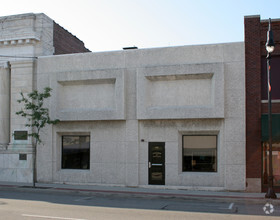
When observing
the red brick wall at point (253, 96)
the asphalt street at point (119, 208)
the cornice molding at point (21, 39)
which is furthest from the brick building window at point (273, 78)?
the cornice molding at point (21, 39)

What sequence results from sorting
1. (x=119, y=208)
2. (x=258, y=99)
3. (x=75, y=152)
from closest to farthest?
(x=119, y=208) < (x=258, y=99) < (x=75, y=152)

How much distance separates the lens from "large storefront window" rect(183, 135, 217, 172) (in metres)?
17.6

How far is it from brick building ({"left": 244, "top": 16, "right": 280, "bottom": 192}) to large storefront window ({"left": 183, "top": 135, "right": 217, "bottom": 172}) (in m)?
1.68

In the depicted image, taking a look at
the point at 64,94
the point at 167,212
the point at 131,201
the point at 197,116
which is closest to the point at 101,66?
the point at 64,94

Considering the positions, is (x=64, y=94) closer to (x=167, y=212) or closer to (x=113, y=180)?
(x=113, y=180)

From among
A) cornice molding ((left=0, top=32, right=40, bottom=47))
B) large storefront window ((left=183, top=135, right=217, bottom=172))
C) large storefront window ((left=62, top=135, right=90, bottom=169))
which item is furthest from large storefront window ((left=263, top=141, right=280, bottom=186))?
cornice molding ((left=0, top=32, right=40, bottom=47))

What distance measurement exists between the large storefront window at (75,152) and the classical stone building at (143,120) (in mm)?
54

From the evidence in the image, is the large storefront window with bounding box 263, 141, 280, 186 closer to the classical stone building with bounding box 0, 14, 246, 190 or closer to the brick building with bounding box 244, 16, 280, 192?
the brick building with bounding box 244, 16, 280, 192

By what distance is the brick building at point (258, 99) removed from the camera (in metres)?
16.6

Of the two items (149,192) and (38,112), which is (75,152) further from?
(149,192)

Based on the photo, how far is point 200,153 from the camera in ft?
58.4

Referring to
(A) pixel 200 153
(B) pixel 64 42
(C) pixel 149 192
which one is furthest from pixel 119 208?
(B) pixel 64 42

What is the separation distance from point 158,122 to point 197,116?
6.71 feet

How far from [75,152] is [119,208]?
805 centimetres
